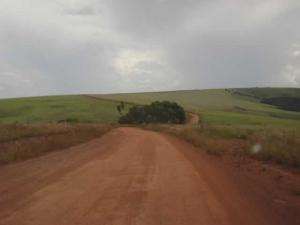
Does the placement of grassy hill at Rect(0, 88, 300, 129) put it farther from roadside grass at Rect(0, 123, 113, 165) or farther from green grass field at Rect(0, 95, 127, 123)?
roadside grass at Rect(0, 123, 113, 165)

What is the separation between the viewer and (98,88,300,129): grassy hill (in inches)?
3738

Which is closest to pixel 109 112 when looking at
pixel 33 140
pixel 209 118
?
pixel 209 118

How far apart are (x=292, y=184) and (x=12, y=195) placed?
7.92m

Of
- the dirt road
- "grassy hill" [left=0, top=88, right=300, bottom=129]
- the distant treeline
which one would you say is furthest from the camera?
the distant treeline

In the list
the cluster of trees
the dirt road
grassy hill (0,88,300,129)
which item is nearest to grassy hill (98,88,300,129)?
grassy hill (0,88,300,129)

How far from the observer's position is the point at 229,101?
135 metres

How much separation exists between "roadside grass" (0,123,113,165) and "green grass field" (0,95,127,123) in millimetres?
45787

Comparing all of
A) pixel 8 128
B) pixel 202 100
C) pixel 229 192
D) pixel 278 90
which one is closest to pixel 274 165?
pixel 229 192

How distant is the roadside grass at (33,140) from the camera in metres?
18.8

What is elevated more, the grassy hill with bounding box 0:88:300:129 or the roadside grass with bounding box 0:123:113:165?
the roadside grass with bounding box 0:123:113:165

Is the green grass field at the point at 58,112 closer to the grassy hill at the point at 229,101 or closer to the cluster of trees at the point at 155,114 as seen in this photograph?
the cluster of trees at the point at 155,114

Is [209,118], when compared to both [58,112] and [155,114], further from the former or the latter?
[58,112]

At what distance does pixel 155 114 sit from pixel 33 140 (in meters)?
48.8

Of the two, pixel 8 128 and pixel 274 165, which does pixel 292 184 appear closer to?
pixel 274 165
